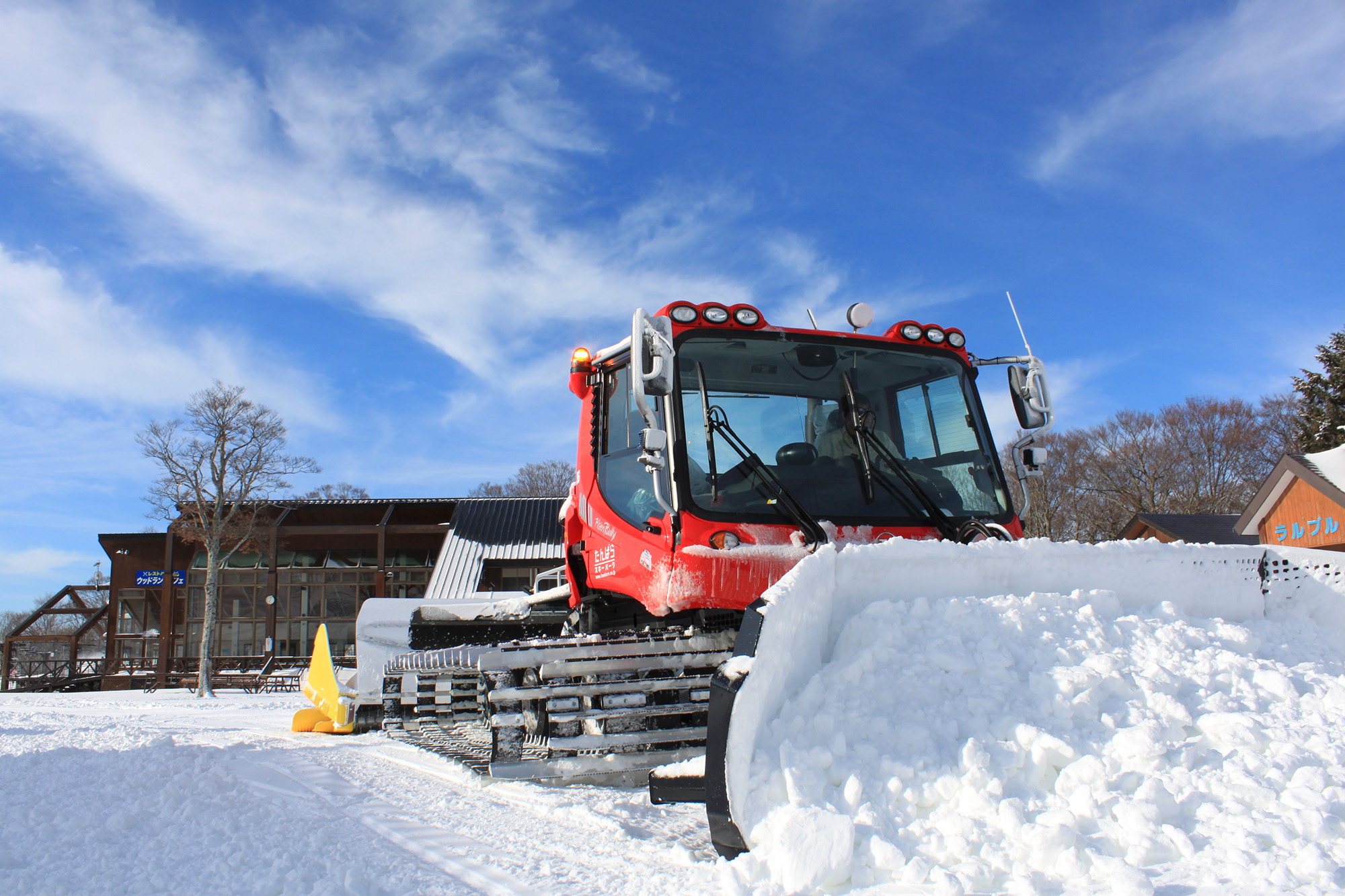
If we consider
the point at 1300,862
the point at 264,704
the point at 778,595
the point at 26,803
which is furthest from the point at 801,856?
the point at 264,704

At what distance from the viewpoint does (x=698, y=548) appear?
145 inches

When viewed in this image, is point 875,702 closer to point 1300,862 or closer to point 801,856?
point 801,856

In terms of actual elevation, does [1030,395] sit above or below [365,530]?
below

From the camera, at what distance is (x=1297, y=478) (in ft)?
62.2

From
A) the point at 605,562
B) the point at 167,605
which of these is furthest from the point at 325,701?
the point at 167,605

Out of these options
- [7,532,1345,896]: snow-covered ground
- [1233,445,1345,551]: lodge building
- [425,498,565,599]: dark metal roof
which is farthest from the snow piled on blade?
[425,498,565,599]: dark metal roof

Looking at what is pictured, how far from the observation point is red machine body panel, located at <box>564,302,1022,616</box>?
3652 millimetres

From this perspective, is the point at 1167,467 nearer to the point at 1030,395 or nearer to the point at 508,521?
the point at 508,521

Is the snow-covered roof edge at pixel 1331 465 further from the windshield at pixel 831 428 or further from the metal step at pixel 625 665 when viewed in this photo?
the metal step at pixel 625 665

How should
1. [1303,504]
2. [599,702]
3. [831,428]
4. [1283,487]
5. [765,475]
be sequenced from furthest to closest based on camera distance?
[1283,487] < [1303,504] < [831,428] < [765,475] < [599,702]

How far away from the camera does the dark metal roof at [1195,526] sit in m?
25.5

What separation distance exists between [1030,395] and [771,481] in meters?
1.76

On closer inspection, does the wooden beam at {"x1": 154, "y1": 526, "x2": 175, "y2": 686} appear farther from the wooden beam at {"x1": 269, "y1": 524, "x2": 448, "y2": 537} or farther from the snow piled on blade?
the snow piled on blade

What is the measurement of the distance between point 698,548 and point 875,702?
1.24 m
